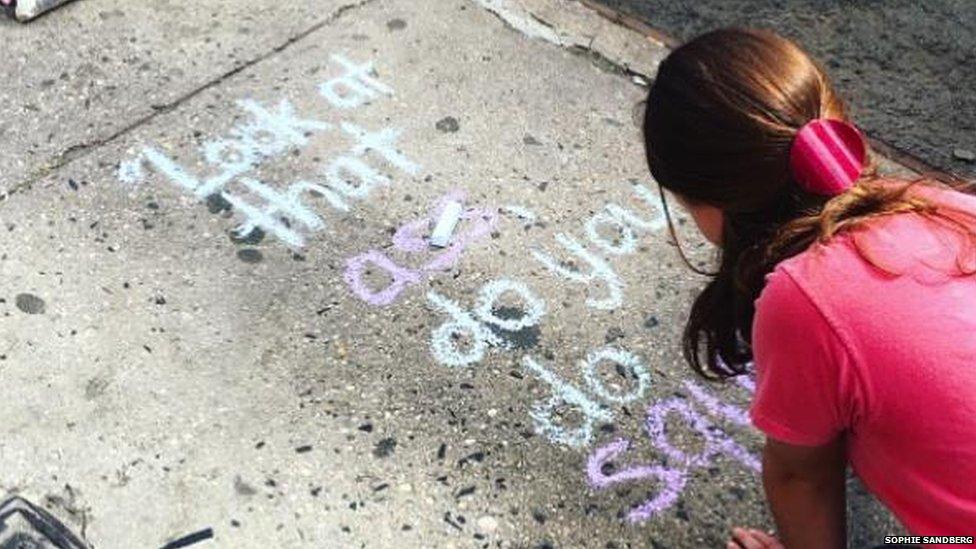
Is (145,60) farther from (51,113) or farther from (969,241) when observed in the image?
(969,241)

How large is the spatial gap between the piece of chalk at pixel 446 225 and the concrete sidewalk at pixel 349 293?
26 millimetres

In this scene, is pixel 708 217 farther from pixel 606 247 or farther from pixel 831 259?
pixel 606 247

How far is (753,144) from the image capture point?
5.00 feet

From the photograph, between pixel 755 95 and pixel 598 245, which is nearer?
pixel 755 95

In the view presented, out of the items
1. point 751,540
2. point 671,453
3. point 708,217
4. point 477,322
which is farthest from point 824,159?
point 477,322

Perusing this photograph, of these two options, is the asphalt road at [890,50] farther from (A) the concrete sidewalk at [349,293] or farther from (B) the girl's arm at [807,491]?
(B) the girl's arm at [807,491]

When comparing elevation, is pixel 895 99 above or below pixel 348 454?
above

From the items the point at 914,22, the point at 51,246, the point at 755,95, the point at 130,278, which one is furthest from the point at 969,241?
the point at 914,22

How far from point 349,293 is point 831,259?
146 centimetres

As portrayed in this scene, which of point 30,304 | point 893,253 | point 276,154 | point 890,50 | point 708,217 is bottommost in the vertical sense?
point 30,304

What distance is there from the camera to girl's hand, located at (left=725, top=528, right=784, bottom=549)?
2.11 metres

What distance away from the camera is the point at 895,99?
3.42 m

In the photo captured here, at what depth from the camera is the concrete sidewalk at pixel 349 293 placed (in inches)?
90.0

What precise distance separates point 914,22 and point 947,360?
266 centimetres
